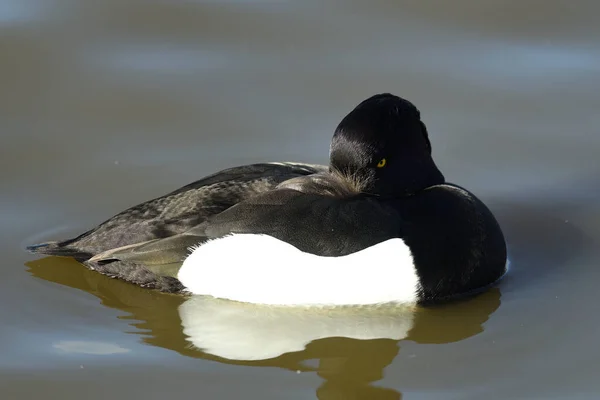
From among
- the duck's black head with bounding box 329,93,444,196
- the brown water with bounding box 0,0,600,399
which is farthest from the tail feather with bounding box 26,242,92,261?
the duck's black head with bounding box 329,93,444,196

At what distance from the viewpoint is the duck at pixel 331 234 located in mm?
5875

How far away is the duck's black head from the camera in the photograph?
6.02 meters

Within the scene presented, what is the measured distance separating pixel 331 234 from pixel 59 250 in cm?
175

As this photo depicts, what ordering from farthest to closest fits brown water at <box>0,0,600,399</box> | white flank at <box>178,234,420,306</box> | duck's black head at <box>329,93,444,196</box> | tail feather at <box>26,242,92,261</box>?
tail feather at <box>26,242,92,261</box> < duck's black head at <box>329,93,444,196</box> < white flank at <box>178,234,420,306</box> < brown water at <box>0,0,600,399</box>

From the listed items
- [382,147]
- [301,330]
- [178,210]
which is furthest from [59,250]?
[382,147]

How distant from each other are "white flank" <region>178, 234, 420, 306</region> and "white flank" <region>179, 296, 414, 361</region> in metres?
0.07

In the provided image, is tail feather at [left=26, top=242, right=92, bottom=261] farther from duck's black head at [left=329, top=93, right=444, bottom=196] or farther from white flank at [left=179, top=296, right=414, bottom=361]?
duck's black head at [left=329, top=93, right=444, bottom=196]

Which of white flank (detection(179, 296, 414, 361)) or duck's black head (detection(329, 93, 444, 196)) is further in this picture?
duck's black head (detection(329, 93, 444, 196))

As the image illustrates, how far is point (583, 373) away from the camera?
5441mm

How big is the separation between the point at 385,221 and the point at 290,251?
1.85 ft

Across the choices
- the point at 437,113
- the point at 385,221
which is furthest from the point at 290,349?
the point at 437,113

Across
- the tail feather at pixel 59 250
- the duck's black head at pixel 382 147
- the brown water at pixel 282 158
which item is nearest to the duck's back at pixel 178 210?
the tail feather at pixel 59 250

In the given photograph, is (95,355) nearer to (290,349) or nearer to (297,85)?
(290,349)

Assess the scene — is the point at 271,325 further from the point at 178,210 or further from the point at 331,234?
the point at 178,210
